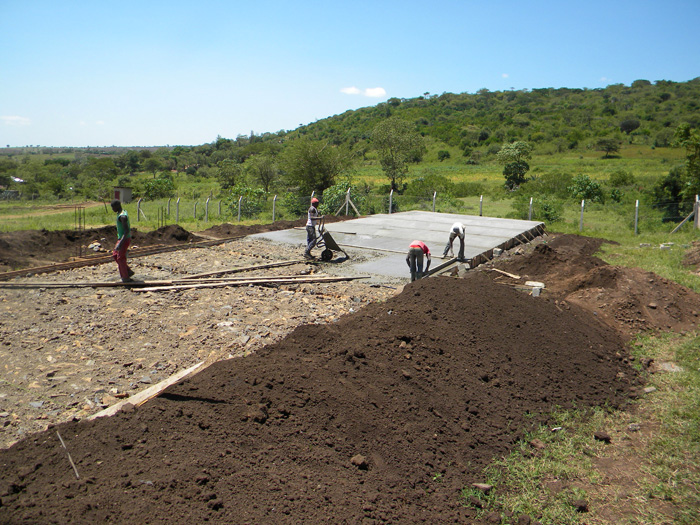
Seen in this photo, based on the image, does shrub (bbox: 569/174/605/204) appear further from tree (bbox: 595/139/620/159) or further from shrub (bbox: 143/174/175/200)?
tree (bbox: 595/139/620/159)

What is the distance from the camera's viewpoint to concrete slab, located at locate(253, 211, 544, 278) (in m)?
12.7

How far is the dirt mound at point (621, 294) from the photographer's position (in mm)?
8477

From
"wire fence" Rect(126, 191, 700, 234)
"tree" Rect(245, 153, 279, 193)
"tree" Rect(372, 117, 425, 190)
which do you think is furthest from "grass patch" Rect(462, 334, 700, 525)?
"tree" Rect(245, 153, 279, 193)

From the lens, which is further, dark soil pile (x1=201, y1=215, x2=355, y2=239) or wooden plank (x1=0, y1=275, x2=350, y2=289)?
dark soil pile (x1=201, y1=215, x2=355, y2=239)

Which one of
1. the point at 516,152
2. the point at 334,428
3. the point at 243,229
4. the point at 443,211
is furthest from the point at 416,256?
the point at 516,152

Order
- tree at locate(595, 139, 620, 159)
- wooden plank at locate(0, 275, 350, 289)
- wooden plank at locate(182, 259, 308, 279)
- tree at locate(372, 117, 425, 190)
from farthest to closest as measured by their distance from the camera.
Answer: tree at locate(595, 139, 620, 159) < tree at locate(372, 117, 425, 190) < wooden plank at locate(182, 259, 308, 279) < wooden plank at locate(0, 275, 350, 289)

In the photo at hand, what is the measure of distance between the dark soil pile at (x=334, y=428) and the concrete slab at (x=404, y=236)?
484 cm

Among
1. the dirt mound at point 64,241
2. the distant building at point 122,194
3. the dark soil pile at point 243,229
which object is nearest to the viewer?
the distant building at point 122,194

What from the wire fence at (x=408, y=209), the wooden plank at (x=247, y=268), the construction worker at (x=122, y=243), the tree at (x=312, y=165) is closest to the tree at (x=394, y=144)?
the tree at (x=312, y=165)

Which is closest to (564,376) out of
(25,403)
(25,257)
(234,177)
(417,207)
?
(25,403)

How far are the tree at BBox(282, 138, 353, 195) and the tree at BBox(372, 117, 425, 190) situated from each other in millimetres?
9176

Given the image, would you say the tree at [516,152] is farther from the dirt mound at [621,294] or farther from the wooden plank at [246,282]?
the wooden plank at [246,282]

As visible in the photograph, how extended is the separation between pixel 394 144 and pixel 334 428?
37.5 metres

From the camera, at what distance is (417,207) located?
26.1m
